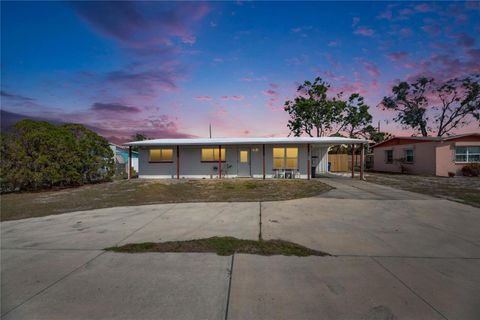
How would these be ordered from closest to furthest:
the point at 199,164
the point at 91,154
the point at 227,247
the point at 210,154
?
the point at 227,247 → the point at 91,154 → the point at 210,154 → the point at 199,164

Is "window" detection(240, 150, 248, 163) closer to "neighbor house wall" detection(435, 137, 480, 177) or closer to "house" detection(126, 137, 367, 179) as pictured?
"house" detection(126, 137, 367, 179)

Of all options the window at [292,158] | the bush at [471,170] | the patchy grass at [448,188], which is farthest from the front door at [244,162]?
the bush at [471,170]

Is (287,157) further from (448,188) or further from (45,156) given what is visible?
(45,156)

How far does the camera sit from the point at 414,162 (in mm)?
19828

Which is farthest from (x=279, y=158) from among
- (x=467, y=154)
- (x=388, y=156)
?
(x=467, y=154)

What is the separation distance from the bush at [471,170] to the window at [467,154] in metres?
0.61

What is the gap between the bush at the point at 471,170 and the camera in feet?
56.0

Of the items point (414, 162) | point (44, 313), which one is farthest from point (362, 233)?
point (414, 162)

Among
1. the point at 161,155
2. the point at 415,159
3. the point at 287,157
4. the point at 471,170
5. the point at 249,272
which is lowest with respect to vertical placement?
the point at 249,272

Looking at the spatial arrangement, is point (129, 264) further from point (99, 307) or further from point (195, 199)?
point (195, 199)

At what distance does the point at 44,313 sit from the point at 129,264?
3.84 ft

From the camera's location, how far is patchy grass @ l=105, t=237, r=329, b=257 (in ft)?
12.6

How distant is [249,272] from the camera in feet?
10.5

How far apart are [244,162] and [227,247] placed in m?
12.4
